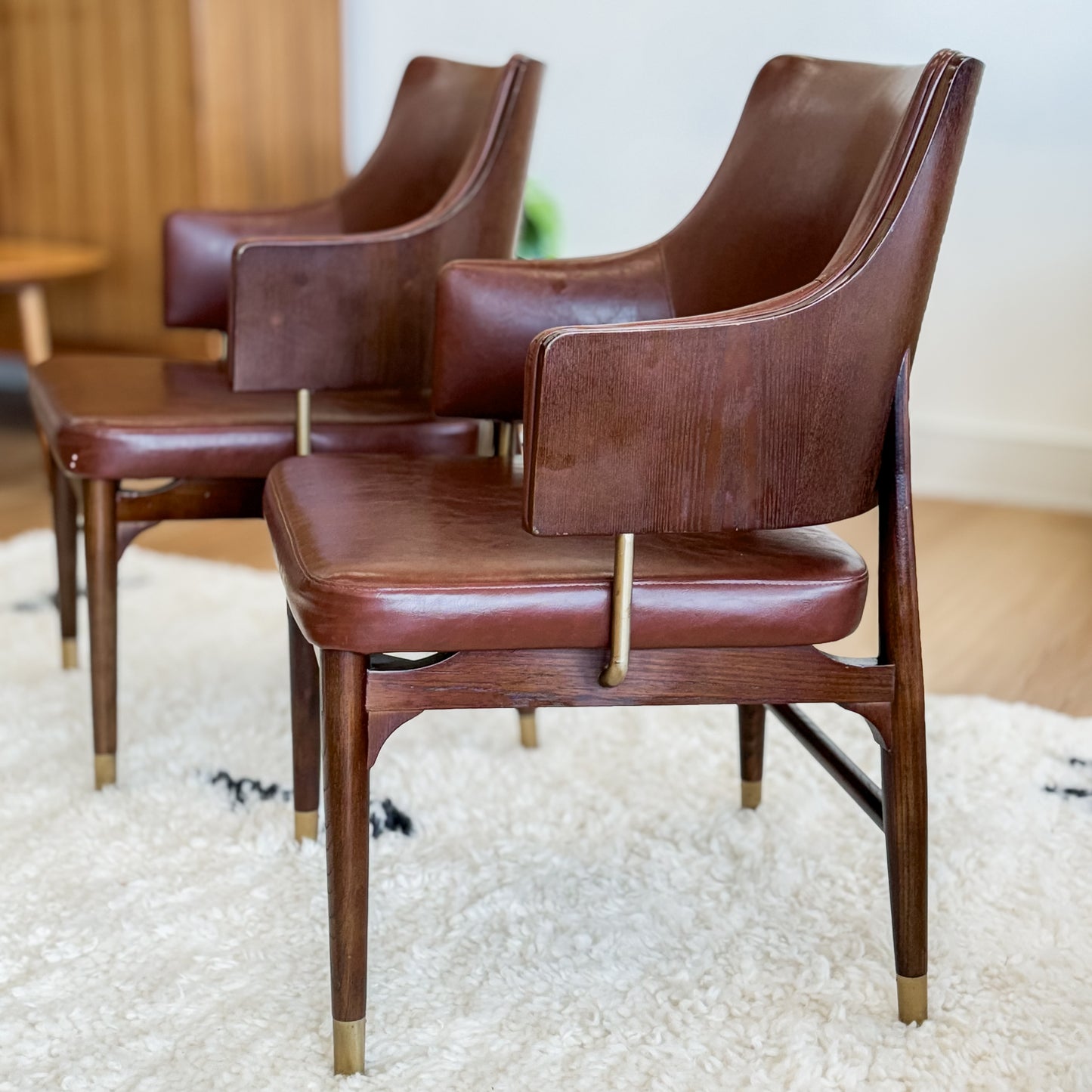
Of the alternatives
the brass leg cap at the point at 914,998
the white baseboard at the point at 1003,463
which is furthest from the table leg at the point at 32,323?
the brass leg cap at the point at 914,998

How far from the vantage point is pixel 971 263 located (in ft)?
9.63

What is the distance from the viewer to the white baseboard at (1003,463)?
2.93 m

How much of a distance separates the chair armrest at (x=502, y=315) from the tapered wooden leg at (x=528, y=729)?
46 centimetres

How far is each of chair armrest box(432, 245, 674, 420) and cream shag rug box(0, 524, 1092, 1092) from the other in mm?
481

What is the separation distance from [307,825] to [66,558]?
66 centimetres

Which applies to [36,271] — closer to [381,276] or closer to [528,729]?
[381,276]

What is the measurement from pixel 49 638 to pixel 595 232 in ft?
5.98

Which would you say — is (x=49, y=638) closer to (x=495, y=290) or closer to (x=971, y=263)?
(x=495, y=290)

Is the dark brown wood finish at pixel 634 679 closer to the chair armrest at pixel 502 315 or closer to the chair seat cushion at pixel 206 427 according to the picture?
the chair armrest at pixel 502 315

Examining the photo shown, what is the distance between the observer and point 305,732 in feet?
4.46

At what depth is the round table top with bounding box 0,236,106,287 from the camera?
303cm

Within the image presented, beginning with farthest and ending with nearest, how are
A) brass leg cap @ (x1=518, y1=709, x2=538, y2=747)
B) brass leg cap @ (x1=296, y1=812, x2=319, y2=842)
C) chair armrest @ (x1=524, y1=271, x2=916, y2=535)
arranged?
brass leg cap @ (x1=518, y1=709, x2=538, y2=747), brass leg cap @ (x1=296, y1=812, x2=319, y2=842), chair armrest @ (x1=524, y1=271, x2=916, y2=535)

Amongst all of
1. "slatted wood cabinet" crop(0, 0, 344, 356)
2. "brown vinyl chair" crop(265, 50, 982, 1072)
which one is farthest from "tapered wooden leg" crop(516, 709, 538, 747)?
"slatted wood cabinet" crop(0, 0, 344, 356)

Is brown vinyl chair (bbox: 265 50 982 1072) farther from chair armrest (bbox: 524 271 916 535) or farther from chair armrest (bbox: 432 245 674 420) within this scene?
chair armrest (bbox: 432 245 674 420)
